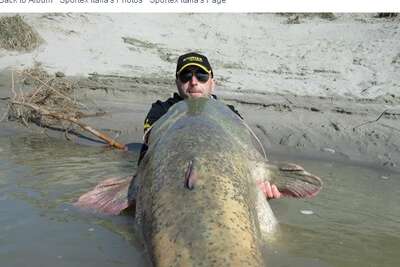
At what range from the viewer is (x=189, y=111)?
327 cm

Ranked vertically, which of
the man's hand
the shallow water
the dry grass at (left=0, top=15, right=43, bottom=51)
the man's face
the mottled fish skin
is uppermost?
the dry grass at (left=0, top=15, right=43, bottom=51)

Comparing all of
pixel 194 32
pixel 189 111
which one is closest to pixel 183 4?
pixel 194 32

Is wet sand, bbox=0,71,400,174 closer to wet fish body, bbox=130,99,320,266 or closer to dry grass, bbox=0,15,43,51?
dry grass, bbox=0,15,43,51

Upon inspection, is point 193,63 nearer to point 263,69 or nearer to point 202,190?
point 202,190

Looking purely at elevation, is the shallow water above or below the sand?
below

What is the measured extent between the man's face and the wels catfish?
1085 mm

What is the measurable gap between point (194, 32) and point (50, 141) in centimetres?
636

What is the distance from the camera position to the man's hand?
10.3 ft

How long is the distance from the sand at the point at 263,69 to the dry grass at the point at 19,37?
210mm

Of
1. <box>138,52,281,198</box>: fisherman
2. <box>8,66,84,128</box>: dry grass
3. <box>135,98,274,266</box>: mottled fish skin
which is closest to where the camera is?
<box>135,98,274,266</box>: mottled fish skin

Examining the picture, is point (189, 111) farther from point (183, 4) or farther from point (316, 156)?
point (183, 4)

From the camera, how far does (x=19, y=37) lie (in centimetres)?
1130

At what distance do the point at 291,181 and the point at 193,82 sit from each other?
1666 mm

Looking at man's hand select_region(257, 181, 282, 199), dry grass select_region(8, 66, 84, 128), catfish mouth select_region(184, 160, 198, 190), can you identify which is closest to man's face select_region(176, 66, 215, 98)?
man's hand select_region(257, 181, 282, 199)
